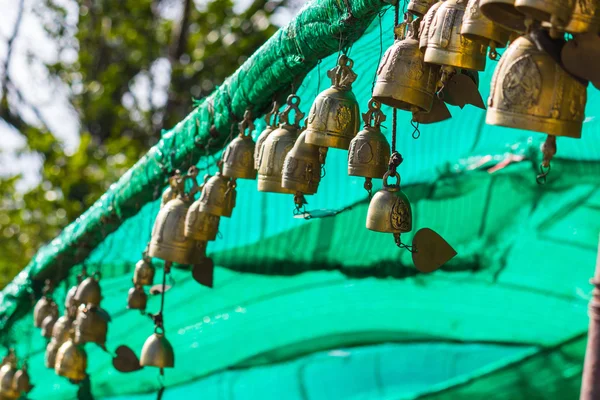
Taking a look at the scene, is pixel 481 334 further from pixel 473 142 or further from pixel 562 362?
pixel 473 142

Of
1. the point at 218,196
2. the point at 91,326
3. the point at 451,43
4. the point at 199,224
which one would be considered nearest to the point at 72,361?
the point at 91,326

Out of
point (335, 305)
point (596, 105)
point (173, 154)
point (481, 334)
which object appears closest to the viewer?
point (596, 105)

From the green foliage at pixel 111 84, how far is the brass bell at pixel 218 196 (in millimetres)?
8941

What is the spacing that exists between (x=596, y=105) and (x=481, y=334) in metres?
1.02

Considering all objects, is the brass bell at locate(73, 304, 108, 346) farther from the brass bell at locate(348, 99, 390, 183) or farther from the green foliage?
the green foliage

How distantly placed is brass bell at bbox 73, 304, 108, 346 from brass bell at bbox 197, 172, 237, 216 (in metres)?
1.80

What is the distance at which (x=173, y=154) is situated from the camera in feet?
16.5

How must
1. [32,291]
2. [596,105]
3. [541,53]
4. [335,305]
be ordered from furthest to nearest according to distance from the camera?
[32,291]
[335,305]
[596,105]
[541,53]

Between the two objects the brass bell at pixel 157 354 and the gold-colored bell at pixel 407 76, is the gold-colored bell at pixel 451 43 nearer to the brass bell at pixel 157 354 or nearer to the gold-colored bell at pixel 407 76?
the gold-colored bell at pixel 407 76

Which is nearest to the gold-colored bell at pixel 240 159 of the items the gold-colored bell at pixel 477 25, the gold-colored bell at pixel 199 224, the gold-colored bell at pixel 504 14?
the gold-colored bell at pixel 199 224

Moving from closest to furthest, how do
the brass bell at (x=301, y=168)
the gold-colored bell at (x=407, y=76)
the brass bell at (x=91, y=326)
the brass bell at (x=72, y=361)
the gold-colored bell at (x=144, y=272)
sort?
1. the gold-colored bell at (x=407, y=76)
2. the brass bell at (x=301, y=168)
3. the gold-colored bell at (x=144, y=272)
4. the brass bell at (x=91, y=326)
5. the brass bell at (x=72, y=361)

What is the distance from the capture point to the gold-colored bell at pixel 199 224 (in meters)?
4.00

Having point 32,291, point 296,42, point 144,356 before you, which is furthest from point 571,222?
point 32,291

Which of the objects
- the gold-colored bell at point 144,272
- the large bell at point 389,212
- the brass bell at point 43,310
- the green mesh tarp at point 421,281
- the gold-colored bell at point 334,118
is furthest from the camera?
the brass bell at point 43,310
